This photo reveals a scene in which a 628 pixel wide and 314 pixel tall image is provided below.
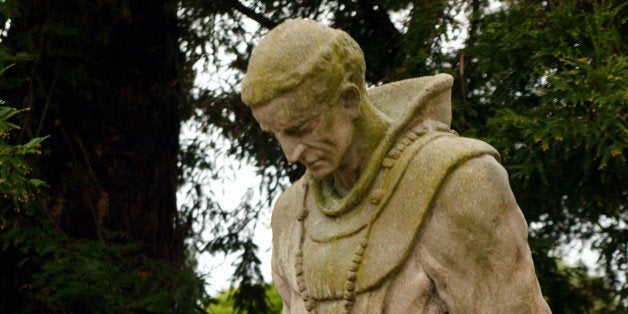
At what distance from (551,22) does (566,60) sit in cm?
46

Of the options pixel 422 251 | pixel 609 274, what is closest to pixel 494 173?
pixel 422 251

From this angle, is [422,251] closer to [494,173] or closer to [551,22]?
[494,173]

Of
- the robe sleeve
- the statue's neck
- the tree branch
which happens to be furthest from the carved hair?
the tree branch

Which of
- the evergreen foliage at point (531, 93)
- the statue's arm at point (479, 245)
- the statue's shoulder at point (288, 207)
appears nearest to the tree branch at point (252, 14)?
the evergreen foliage at point (531, 93)

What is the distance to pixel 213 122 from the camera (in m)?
10.6

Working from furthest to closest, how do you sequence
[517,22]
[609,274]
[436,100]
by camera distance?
[609,274]
[517,22]
[436,100]

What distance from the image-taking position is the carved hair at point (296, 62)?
15.3ft

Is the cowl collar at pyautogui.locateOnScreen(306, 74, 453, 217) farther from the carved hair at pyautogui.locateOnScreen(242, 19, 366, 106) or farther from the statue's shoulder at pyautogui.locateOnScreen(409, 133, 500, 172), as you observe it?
the carved hair at pyautogui.locateOnScreen(242, 19, 366, 106)

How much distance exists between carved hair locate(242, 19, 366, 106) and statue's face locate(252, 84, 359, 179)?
1.5 inches

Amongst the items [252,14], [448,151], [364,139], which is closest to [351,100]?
[364,139]

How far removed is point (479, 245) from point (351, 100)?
2.21 feet

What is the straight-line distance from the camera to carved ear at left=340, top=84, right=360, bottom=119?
188 inches

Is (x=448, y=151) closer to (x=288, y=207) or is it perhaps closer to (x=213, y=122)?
(x=288, y=207)

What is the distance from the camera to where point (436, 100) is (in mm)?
4988
